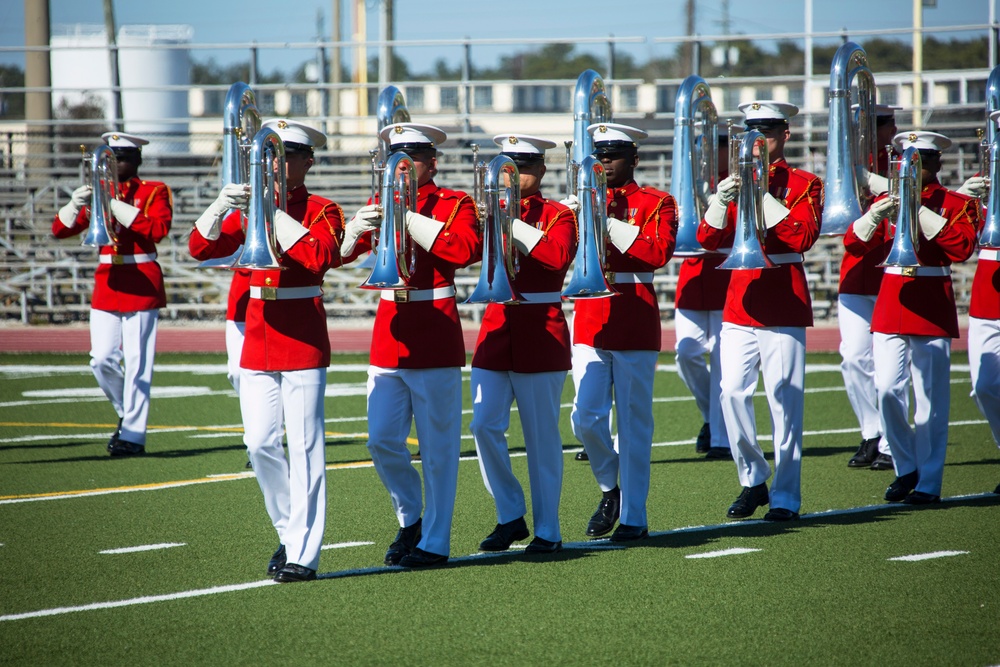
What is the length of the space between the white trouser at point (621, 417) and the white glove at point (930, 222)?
5.88ft

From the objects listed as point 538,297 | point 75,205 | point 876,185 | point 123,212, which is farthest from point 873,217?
point 75,205

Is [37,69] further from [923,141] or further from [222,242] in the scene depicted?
[923,141]

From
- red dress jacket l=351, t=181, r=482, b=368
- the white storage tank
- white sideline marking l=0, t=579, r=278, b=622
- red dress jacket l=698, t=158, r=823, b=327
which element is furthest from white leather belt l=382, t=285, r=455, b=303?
the white storage tank

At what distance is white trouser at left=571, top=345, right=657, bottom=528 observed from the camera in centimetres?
629

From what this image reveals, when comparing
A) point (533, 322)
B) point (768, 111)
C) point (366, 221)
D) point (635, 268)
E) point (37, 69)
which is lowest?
point (533, 322)

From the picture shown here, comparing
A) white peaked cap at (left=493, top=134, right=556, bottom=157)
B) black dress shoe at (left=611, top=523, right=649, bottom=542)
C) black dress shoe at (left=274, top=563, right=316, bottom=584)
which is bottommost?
black dress shoe at (left=611, top=523, right=649, bottom=542)

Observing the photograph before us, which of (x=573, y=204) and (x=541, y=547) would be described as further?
(x=573, y=204)

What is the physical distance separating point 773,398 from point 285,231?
2.96m

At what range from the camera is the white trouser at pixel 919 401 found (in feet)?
23.4

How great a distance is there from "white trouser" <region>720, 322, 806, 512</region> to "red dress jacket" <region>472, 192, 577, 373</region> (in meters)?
1.22

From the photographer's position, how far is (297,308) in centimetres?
543

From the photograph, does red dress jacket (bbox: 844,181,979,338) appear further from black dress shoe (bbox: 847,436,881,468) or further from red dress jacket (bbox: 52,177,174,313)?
red dress jacket (bbox: 52,177,174,313)

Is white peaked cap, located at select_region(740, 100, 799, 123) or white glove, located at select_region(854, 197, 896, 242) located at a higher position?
white peaked cap, located at select_region(740, 100, 799, 123)

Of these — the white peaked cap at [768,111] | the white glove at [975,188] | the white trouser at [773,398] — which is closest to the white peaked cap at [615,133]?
the white peaked cap at [768,111]
